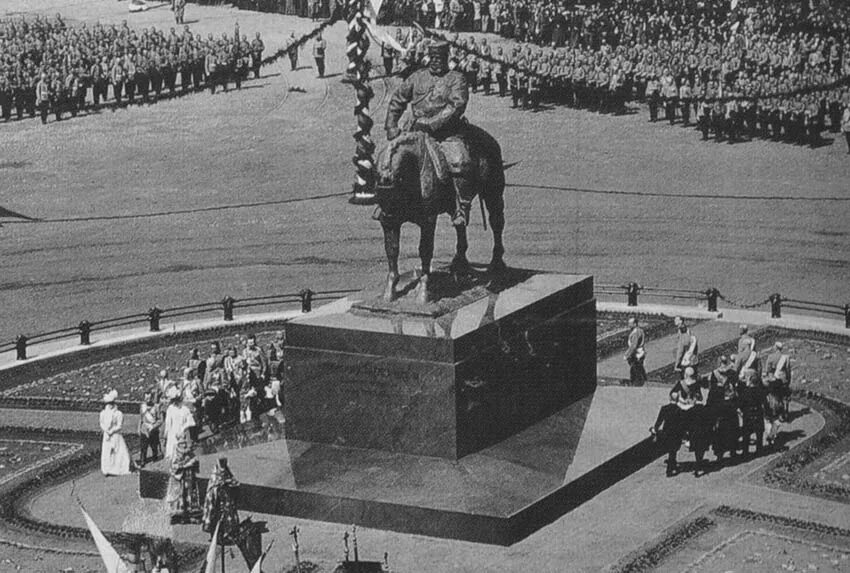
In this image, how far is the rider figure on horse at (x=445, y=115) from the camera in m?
29.4

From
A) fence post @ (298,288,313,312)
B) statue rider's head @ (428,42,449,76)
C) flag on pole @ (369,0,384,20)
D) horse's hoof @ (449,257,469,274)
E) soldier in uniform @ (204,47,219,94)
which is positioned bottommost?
fence post @ (298,288,313,312)

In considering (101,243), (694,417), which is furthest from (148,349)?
(694,417)

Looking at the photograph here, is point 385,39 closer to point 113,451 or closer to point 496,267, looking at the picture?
point 496,267

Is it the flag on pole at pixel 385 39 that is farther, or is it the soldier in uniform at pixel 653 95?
the soldier in uniform at pixel 653 95

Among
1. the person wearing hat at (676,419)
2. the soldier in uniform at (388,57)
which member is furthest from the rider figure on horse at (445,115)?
the soldier in uniform at (388,57)

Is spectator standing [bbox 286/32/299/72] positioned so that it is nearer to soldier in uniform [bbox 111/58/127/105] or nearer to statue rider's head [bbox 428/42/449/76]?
soldier in uniform [bbox 111/58/127/105]

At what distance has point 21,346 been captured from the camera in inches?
1485

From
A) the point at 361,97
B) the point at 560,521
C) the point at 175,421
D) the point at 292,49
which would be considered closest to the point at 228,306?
the point at 361,97

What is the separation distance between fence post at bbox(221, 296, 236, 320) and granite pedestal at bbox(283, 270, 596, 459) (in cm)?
1081

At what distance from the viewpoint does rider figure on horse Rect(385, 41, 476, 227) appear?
29359 millimetres

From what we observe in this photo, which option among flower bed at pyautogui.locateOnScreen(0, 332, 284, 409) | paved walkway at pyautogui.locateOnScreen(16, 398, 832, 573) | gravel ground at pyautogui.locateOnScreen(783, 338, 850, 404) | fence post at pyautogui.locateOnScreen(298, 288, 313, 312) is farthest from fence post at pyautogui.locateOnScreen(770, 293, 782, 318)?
flower bed at pyautogui.locateOnScreen(0, 332, 284, 409)

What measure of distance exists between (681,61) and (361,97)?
12.1 m

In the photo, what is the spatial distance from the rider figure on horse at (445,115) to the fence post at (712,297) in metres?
11.2

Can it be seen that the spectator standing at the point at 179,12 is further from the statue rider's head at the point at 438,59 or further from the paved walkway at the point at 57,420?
the statue rider's head at the point at 438,59
